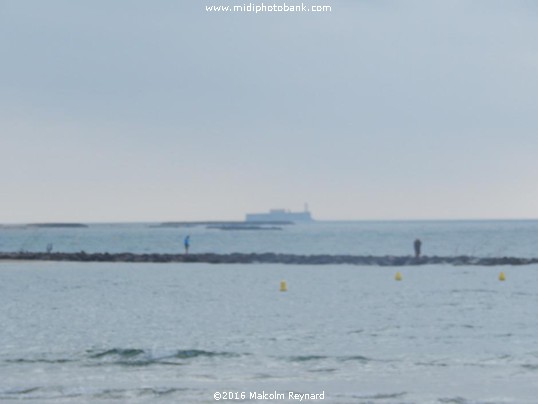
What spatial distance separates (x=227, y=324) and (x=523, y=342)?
971 centimetres

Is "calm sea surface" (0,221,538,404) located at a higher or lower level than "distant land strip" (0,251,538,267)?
lower

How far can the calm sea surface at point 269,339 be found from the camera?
18.9 meters

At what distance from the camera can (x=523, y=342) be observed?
26359 millimetres

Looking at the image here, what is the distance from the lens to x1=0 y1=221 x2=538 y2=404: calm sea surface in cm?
1891

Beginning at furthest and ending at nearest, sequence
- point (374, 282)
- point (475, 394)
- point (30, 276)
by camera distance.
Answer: point (30, 276) → point (374, 282) → point (475, 394)

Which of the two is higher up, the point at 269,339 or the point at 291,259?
the point at 291,259

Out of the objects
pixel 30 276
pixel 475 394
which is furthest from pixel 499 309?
pixel 30 276

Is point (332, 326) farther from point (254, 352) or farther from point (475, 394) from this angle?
point (475, 394)

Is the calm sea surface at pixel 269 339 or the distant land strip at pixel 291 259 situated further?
the distant land strip at pixel 291 259

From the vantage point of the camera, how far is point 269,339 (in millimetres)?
27266

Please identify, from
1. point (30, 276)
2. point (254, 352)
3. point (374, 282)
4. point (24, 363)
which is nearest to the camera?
point (24, 363)

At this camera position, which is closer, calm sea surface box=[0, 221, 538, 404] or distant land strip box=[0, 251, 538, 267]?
calm sea surface box=[0, 221, 538, 404]

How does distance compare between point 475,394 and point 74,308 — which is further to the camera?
point 74,308

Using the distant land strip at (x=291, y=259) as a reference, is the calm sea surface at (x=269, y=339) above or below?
below
